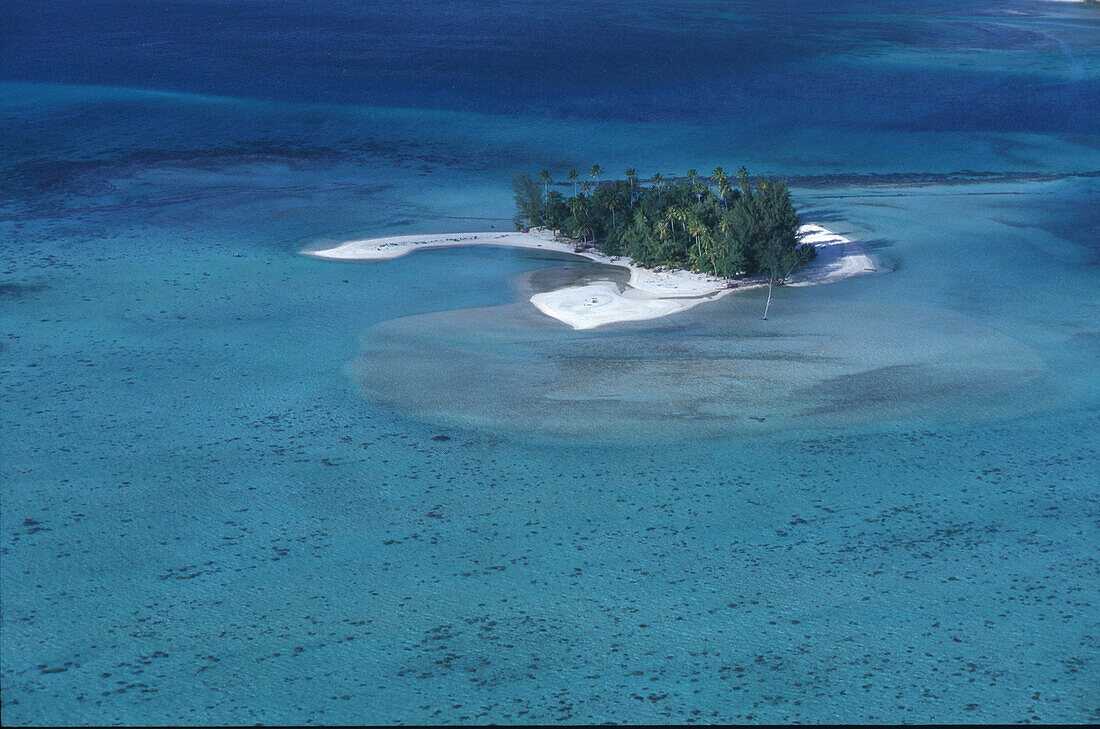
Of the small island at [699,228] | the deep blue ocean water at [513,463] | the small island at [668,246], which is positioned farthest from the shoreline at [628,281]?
the deep blue ocean water at [513,463]

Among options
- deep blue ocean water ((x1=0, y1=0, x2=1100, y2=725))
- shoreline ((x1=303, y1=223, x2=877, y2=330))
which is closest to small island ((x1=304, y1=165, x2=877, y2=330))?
shoreline ((x1=303, y1=223, x2=877, y2=330))

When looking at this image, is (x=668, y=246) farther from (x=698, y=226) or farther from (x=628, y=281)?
(x=628, y=281)

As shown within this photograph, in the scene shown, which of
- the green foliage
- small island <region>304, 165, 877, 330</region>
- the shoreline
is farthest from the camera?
the green foliage

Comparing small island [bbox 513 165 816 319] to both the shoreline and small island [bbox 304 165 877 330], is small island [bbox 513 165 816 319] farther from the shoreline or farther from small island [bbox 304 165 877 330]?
the shoreline

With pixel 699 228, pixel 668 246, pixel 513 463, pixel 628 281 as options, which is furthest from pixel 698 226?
pixel 513 463

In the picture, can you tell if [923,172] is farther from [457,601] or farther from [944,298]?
[457,601]
